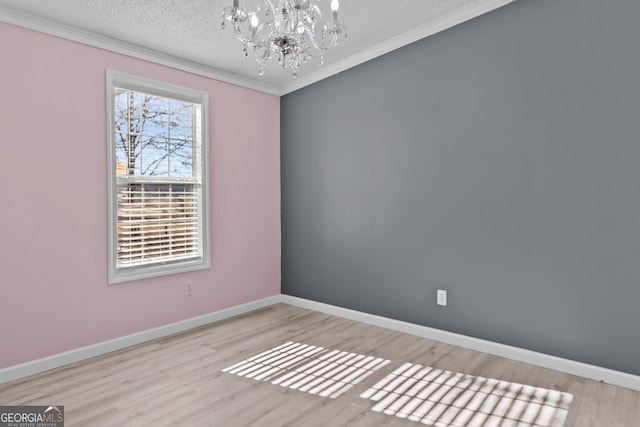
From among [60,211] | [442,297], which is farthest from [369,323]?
[60,211]

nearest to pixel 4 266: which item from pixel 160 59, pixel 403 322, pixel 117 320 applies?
pixel 117 320

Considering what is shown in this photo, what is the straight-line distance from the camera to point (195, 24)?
9.25 ft

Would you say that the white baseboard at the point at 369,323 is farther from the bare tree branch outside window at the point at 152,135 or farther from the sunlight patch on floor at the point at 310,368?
the bare tree branch outside window at the point at 152,135

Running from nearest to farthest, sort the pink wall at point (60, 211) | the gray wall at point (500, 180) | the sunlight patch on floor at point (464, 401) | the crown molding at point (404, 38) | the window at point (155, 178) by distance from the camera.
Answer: the sunlight patch on floor at point (464, 401) → the gray wall at point (500, 180) → the pink wall at point (60, 211) → the crown molding at point (404, 38) → the window at point (155, 178)

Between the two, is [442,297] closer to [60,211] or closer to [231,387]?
[231,387]

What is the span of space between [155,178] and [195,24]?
1337 millimetres

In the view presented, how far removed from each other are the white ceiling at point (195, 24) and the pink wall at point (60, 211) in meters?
0.10

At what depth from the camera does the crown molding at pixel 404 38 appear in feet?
9.27

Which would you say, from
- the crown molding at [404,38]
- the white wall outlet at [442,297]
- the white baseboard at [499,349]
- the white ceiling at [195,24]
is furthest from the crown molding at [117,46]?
the white wall outlet at [442,297]

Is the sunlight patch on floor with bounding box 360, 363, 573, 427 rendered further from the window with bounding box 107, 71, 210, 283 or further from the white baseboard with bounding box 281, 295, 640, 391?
the window with bounding box 107, 71, 210, 283

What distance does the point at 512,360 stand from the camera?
108 inches

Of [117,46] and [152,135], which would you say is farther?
[152,135]

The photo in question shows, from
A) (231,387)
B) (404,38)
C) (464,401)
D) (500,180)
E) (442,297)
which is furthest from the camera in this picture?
(404,38)

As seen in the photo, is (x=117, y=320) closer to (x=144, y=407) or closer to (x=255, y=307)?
(x=144, y=407)
